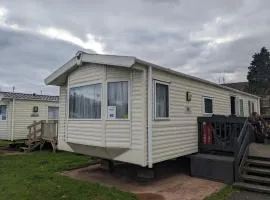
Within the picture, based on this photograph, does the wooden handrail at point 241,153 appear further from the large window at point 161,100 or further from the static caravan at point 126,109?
the large window at point 161,100

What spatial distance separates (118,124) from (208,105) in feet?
14.6

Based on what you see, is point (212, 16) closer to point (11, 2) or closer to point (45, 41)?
point (11, 2)

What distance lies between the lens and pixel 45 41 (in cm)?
1606

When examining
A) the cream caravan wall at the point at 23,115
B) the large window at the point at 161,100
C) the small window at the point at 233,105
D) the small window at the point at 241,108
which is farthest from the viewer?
the cream caravan wall at the point at 23,115

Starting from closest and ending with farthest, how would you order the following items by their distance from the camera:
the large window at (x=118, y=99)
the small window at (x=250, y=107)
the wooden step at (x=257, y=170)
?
1. the wooden step at (x=257, y=170)
2. the large window at (x=118, y=99)
3. the small window at (x=250, y=107)

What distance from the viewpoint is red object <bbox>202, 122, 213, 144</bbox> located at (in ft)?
27.4

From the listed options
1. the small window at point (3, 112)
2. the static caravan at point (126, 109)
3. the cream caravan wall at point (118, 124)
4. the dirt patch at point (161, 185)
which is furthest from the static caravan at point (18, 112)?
the cream caravan wall at point (118, 124)

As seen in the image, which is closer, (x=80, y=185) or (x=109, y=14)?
(x=80, y=185)

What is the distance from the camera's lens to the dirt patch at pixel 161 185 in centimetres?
573

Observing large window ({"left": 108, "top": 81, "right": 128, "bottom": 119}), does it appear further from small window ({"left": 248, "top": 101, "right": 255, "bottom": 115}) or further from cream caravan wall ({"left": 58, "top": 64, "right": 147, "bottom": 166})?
small window ({"left": 248, "top": 101, "right": 255, "bottom": 115})

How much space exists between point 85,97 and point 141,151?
2626 millimetres

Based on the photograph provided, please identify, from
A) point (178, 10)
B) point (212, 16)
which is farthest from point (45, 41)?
point (212, 16)

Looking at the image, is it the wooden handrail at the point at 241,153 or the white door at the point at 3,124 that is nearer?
the wooden handrail at the point at 241,153

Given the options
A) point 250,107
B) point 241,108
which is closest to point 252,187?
point 241,108
